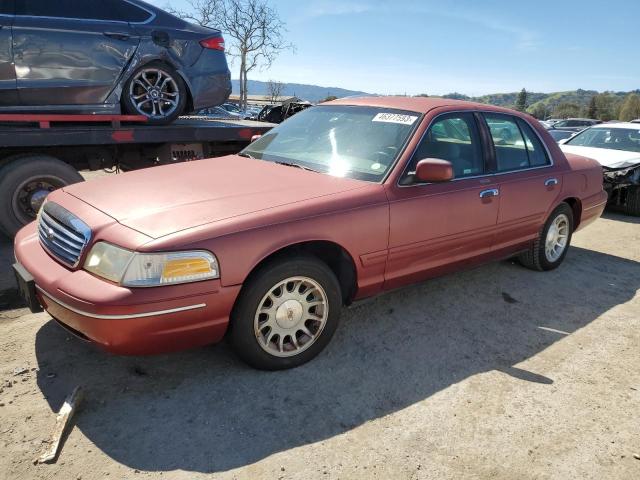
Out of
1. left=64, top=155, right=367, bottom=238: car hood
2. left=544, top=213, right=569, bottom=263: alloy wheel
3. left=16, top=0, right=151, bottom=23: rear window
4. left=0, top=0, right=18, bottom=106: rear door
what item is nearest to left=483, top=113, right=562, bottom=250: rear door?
left=544, top=213, right=569, bottom=263: alloy wheel

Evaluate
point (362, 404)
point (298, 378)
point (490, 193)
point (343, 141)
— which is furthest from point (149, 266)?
point (490, 193)

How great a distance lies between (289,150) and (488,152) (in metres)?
1.60

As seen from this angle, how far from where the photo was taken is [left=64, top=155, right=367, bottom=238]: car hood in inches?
102

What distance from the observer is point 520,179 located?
13.7 feet

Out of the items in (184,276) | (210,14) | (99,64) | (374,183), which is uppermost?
(210,14)

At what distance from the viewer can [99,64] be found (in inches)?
203

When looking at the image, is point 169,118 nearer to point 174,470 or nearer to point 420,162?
point 420,162

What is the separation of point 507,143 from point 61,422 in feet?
12.4

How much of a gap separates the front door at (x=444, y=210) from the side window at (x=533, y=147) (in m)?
0.78

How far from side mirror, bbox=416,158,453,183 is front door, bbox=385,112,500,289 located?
112 millimetres

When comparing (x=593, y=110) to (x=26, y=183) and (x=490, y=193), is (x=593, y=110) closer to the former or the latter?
(x=490, y=193)

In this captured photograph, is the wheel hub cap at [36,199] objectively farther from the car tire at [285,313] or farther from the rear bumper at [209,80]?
the car tire at [285,313]

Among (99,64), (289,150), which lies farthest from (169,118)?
(289,150)

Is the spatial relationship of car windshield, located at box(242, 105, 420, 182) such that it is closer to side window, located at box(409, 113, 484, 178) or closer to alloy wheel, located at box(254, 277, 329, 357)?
side window, located at box(409, 113, 484, 178)
